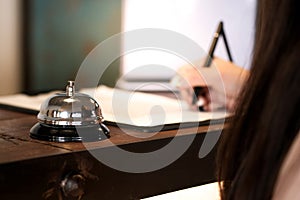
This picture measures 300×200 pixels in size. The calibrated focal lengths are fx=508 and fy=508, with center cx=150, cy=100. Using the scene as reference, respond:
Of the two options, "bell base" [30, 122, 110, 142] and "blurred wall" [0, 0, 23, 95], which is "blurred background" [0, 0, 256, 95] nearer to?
"blurred wall" [0, 0, 23, 95]

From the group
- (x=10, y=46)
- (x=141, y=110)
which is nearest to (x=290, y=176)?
(x=141, y=110)

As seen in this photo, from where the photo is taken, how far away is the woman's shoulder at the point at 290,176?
72 centimetres

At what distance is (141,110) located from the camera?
1.61 meters

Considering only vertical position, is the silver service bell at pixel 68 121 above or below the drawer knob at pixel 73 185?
above

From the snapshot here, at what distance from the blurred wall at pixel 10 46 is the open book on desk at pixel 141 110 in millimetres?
741

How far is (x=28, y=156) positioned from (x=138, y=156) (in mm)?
291

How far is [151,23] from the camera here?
266 centimetres

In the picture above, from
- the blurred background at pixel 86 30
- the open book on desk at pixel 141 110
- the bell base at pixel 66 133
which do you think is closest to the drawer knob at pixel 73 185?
Result: the bell base at pixel 66 133

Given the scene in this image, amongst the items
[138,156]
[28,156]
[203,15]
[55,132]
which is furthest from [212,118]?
[203,15]

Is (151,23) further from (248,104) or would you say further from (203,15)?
(248,104)

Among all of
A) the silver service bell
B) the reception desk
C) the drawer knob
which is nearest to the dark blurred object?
the reception desk

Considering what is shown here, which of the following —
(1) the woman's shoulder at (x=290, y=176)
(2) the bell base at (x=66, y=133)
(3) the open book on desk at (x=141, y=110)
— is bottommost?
(3) the open book on desk at (x=141, y=110)

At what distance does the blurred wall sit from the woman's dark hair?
189 centimetres

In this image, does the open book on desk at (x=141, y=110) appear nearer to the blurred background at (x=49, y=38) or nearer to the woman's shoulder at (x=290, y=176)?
the woman's shoulder at (x=290, y=176)
